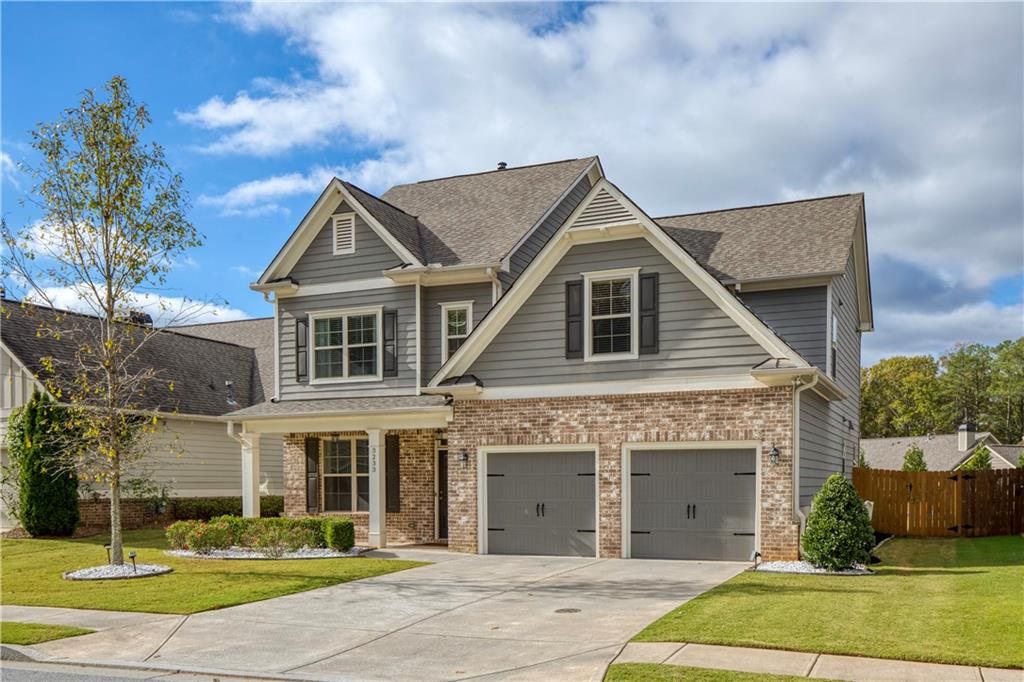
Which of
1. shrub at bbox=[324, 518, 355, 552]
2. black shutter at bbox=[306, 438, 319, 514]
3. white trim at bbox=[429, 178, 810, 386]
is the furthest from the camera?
black shutter at bbox=[306, 438, 319, 514]

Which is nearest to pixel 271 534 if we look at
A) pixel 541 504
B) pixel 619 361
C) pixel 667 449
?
pixel 541 504

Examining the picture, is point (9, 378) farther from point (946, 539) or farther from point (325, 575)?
point (946, 539)

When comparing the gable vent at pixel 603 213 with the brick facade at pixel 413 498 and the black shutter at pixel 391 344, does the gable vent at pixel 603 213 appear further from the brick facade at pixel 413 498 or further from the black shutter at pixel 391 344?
the brick facade at pixel 413 498

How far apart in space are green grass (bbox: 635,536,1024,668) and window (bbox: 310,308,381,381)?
10.8 meters

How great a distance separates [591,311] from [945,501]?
12.2 metres

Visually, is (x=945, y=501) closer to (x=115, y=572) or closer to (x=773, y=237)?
(x=773, y=237)

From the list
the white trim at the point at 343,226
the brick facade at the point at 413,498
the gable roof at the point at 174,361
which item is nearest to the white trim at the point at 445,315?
the brick facade at the point at 413,498

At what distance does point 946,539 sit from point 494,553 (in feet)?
39.2

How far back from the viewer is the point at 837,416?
2225 cm

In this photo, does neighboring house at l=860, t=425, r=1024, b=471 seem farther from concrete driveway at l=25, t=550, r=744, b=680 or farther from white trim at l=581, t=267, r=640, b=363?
concrete driveway at l=25, t=550, r=744, b=680

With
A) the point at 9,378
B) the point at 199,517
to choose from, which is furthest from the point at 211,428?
the point at 9,378

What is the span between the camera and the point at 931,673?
8.61m

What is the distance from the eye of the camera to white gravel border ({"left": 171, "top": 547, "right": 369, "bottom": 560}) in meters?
18.7

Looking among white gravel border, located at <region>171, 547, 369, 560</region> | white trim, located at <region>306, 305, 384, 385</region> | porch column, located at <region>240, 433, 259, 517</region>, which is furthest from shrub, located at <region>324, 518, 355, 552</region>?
white trim, located at <region>306, 305, 384, 385</region>
